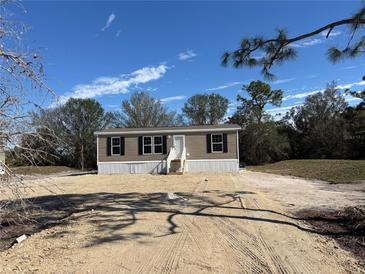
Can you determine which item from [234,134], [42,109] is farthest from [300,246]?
[234,134]

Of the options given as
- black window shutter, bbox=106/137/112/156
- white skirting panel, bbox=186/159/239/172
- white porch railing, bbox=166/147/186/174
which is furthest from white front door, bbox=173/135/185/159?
black window shutter, bbox=106/137/112/156

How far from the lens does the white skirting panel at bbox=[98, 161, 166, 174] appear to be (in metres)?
21.3

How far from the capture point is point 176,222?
6.34 meters

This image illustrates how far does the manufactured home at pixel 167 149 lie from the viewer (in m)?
21.1

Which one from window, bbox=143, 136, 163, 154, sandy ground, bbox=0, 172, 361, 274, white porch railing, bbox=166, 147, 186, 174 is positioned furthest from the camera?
window, bbox=143, 136, 163, 154

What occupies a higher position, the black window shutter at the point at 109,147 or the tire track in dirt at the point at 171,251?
the black window shutter at the point at 109,147

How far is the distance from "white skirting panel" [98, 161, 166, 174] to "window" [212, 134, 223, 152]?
3.35 metres

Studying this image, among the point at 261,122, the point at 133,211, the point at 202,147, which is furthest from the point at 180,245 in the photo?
the point at 261,122

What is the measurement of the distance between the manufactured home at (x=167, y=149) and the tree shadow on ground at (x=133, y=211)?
10880 millimetres

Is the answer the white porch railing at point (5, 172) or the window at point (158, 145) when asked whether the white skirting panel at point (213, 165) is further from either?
the white porch railing at point (5, 172)

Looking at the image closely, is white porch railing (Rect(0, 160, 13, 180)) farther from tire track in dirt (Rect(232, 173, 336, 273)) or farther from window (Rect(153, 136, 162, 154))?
window (Rect(153, 136, 162, 154))

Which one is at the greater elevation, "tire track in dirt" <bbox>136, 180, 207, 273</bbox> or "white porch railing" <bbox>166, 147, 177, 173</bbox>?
"white porch railing" <bbox>166, 147, 177, 173</bbox>

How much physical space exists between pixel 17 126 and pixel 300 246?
4.18 metres

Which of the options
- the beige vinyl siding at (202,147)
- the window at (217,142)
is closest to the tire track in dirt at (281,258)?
the beige vinyl siding at (202,147)
